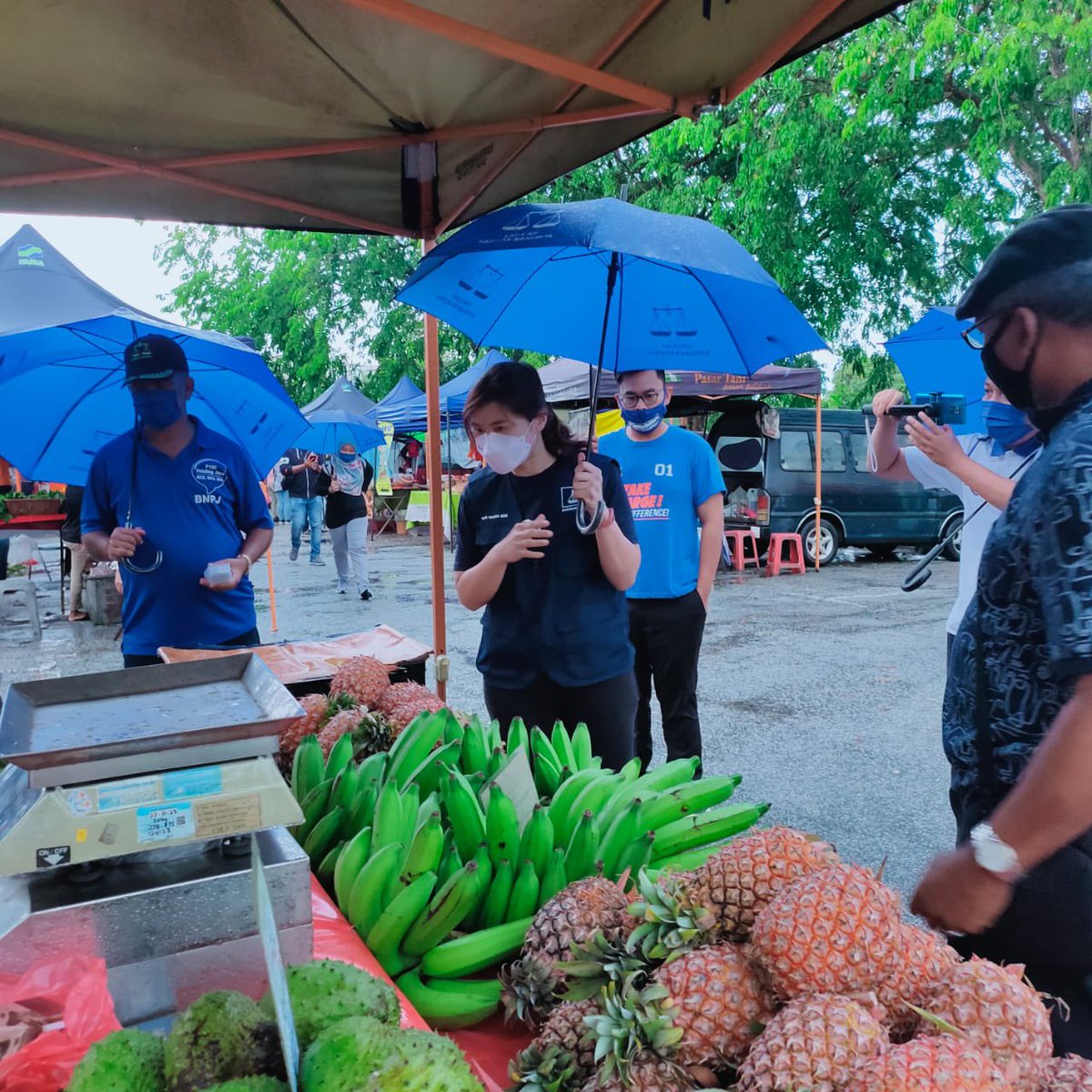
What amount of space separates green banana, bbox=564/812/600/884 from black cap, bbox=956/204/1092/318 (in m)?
1.35

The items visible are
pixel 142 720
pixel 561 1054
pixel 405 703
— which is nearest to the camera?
pixel 561 1054

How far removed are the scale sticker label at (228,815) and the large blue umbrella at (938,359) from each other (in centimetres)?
344

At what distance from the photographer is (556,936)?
56.2 inches

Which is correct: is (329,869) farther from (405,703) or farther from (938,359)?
(938,359)

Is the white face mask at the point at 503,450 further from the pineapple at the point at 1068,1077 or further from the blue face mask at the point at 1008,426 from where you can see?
the pineapple at the point at 1068,1077

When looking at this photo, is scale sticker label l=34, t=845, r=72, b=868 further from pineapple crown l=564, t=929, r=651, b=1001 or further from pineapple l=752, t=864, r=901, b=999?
pineapple l=752, t=864, r=901, b=999

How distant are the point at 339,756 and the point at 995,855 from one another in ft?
5.03

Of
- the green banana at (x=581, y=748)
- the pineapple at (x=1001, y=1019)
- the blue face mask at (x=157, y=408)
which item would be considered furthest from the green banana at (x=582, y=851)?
the blue face mask at (x=157, y=408)

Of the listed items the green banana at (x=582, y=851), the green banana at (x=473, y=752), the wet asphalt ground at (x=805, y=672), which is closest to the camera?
the green banana at (x=582, y=851)

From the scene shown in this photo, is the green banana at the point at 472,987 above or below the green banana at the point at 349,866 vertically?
below

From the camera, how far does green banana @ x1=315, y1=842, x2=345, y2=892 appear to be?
1.86 m

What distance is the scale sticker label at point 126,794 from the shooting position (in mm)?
1264

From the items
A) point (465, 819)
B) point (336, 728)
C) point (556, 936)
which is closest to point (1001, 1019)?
point (556, 936)

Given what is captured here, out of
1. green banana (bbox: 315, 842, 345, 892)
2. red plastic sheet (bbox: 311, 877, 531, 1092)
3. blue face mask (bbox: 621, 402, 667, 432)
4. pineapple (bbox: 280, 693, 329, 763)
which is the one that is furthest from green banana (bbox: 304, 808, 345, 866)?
blue face mask (bbox: 621, 402, 667, 432)
